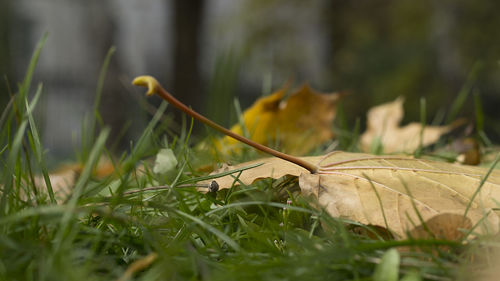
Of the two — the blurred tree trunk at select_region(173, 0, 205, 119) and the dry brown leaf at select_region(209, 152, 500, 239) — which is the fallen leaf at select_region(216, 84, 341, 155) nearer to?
the dry brown leaf at select_region(209, 152, 500, 239)

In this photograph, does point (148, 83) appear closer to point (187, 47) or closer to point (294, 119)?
point (294, 119)

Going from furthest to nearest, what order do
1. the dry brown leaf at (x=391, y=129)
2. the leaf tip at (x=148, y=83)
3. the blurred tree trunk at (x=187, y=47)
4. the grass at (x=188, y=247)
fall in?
the blurred tree trunk at (x=187, y=47)
the dry brown leaf at (x=391, y=129)
the leaf tip at (x=148, y=83)
the grass at (x=188, y=247)

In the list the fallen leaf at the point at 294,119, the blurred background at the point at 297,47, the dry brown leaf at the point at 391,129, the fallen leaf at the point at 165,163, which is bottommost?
the blurred background at the point at 297,47

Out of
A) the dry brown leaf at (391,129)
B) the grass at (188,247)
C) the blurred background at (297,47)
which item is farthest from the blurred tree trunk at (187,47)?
the grass at (188,247)

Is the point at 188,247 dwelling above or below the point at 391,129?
above

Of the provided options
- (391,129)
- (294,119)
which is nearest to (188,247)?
(294,119)

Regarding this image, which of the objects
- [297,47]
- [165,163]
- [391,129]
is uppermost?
[165,163]

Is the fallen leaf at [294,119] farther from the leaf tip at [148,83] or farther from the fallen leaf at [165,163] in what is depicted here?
the leaf tip at [148,83]

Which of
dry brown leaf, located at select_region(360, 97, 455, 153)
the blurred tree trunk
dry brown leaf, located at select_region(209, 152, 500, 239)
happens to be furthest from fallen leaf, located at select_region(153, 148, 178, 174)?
the blurred tree trunk
